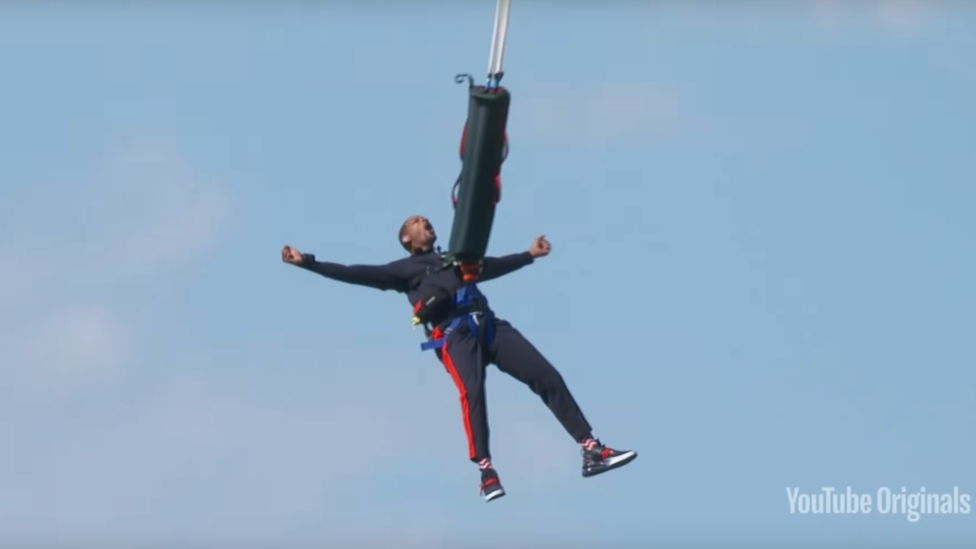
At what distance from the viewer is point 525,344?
50.8 feet

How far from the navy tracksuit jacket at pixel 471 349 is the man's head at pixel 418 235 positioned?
23 cm

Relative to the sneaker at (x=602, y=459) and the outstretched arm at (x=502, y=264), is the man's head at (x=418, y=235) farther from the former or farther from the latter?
the sneaker at (x=602, y=459)

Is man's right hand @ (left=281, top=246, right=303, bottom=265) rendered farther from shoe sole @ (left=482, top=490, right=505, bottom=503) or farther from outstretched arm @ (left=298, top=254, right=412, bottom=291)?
shoe sole @ (left=482, top=490, right=505, bottom=503)

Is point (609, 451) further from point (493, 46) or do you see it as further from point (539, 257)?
point (493, 46)

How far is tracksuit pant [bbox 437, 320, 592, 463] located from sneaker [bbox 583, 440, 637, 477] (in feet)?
0.52

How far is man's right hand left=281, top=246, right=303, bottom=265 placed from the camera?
14.9 metres

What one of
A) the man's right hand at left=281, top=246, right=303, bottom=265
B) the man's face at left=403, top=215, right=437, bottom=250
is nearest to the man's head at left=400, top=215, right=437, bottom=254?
the man's face at left=403, top=215, right=437, bottom=250

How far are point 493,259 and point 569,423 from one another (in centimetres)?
135

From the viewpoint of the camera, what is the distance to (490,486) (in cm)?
1485

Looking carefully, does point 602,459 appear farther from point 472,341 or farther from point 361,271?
point 361,271

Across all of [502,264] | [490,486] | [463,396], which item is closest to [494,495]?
[490,486]

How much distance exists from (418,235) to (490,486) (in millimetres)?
2103

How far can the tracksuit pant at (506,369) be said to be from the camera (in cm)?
1520

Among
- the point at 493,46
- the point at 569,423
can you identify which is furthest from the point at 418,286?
the point at 493,46
